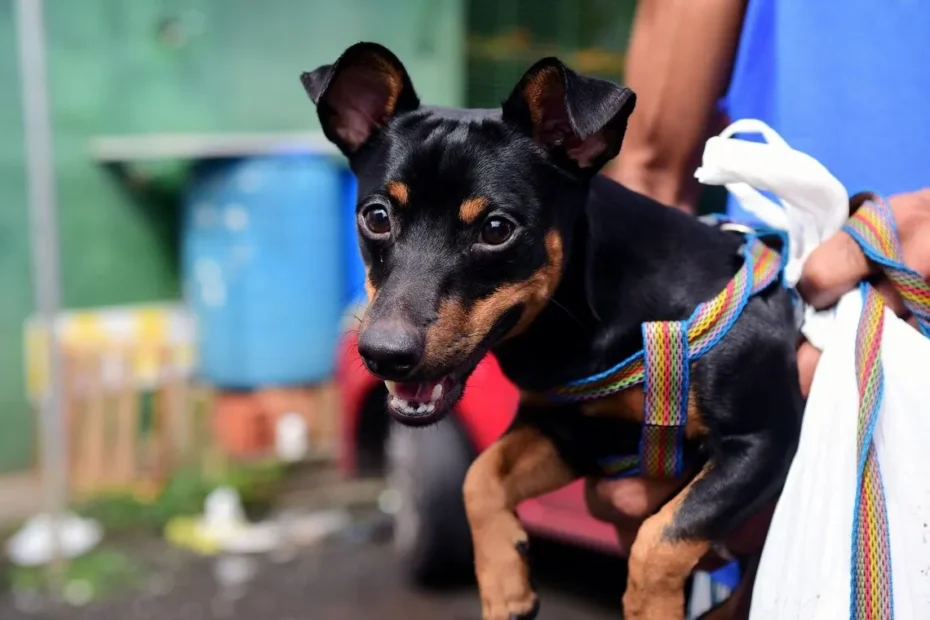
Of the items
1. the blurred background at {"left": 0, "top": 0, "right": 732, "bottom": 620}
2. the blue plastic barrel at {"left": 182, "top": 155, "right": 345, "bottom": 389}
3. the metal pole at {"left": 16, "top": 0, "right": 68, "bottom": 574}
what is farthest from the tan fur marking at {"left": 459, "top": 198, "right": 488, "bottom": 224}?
the blue plastic barrel at {"left": 182, "top": 155, "right": 345, "bottom": 389}

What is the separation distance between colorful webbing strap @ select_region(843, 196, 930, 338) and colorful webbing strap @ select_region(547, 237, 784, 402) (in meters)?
0.14

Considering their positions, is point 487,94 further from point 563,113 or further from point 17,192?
point 563,113

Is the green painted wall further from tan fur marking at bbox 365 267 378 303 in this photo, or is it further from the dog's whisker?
the dog's whisker

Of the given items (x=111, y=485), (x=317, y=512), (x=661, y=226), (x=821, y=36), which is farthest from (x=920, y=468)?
(x=111, y=485)

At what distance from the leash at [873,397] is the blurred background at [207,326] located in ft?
7.23

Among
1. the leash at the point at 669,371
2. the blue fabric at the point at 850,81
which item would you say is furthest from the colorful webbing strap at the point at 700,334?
the blue fabric at the point at 850,81

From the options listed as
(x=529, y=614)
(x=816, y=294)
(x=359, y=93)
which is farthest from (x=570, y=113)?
(x=529, y=614)

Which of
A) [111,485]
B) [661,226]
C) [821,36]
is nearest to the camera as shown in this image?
[661,226]

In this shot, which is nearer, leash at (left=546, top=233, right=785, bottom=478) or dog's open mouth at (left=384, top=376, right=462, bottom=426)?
dog's open mouth at (left=384, top=376, right=462, bottom=426)

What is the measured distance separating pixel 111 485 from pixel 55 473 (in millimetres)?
549

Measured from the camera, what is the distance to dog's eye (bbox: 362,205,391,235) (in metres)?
1.28

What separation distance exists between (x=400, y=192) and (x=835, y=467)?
2.29 ft

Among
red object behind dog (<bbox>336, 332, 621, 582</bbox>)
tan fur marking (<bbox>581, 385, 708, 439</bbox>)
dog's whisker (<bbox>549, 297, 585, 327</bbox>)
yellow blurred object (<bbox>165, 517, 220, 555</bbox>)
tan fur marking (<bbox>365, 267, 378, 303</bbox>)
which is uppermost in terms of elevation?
tan fur marking (<bbox>365, 267, 378, 303</bbox>)

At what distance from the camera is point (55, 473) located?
351 centimetres
